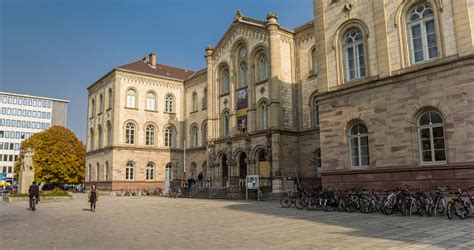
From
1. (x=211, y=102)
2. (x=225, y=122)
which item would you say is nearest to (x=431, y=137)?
(x=225, y=122)

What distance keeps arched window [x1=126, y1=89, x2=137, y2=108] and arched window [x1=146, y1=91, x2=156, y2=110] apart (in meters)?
1.47

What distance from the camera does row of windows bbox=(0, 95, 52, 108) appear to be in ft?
333

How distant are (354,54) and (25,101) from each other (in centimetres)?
10476

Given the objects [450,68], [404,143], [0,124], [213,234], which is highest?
[0,124]

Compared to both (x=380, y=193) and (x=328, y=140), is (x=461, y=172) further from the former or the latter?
(x=328, y=140)

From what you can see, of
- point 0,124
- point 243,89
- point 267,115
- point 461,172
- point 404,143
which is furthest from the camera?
point 0,124

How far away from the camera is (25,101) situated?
10481 centimetres

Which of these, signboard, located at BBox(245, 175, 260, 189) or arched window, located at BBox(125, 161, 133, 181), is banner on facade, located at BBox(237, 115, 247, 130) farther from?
arched window, located at BBox(125, 161, 133, 181)

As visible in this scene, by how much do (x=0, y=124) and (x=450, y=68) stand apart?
108 m

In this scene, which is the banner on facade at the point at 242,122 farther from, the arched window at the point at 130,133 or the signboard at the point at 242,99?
the arched window at the point at 130,133

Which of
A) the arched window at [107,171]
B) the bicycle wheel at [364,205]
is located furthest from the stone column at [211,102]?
the bicycle wheel at [364,205]

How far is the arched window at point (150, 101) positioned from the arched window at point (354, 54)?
98.6ft

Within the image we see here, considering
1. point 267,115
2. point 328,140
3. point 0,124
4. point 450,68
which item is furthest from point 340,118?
point 0,124

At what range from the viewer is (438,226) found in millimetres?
11500
